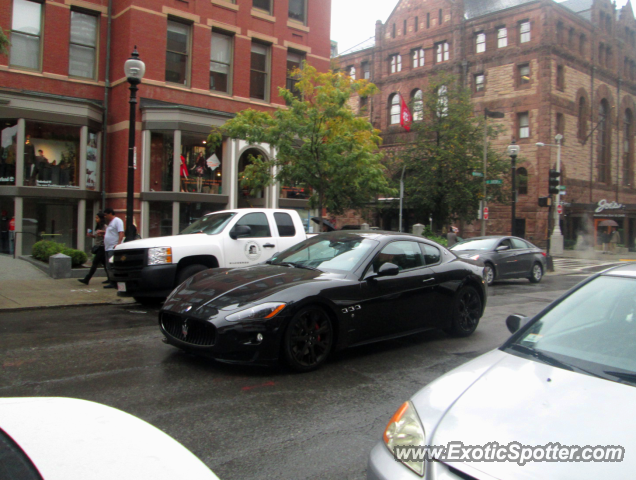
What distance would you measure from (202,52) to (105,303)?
42.6 feet

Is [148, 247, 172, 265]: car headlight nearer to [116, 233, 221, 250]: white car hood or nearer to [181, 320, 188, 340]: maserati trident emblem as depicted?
[116, 233, 221, 250]: white car hood

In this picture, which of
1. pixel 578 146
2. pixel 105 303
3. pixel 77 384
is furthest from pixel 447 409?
pixel 578 146

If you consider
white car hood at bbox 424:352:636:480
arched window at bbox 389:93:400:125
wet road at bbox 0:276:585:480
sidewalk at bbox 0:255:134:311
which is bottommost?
wet road at bbox 0:276:585:480

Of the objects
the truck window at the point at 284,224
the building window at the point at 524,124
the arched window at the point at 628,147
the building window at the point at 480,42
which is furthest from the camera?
the arched window at the point at 628,147

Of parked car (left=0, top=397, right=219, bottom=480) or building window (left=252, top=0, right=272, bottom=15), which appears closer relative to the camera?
parked car (left=0, top=397, right=219, bottom=480)

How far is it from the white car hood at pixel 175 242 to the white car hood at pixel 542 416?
705 cm

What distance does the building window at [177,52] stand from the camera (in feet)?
62.5

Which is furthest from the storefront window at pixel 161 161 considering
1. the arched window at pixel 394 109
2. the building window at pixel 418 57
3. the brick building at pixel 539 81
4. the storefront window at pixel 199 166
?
the building window at pixel 418 57

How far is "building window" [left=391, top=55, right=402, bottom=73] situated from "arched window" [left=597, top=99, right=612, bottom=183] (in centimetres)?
1750

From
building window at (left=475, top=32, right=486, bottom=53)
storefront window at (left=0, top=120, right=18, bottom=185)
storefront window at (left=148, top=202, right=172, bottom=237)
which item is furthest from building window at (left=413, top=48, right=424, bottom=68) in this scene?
storefront window at (left=0, top=120, right=18, bottom=185)

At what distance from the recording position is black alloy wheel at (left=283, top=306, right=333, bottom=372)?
504 centimetres

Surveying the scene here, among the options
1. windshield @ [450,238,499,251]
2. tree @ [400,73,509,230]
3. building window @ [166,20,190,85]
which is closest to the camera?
windshield @ [450,238,499,251]

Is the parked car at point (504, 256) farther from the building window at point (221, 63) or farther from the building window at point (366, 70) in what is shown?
the building window at point (366, 70)

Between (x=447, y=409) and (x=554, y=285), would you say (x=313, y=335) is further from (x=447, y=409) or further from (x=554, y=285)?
(x=554, y=285)
